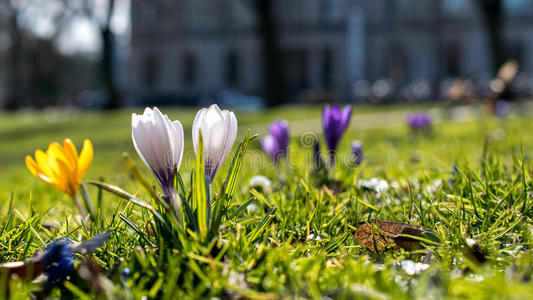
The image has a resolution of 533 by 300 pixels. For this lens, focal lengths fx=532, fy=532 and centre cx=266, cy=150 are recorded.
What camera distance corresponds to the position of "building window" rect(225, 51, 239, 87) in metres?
39.5

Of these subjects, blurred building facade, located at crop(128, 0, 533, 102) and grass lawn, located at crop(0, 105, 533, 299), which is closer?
grass lawn, located at crop(0, 105, 533, 299)

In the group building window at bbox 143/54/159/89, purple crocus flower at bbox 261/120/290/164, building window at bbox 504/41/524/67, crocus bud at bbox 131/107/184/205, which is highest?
crocus bud at bbox 131/107/184/205

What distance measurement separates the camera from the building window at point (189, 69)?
40.6 m

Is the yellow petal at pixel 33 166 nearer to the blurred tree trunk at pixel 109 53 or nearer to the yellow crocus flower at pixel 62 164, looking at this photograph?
the yellow crocus flower at pixel 62 164

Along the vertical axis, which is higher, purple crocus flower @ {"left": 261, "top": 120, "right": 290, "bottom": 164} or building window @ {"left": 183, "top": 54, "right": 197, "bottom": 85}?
purple crocus flower @ {"left": 261, "top": 120, "right": 290, "bottom": 164}

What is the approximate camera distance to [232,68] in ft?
131

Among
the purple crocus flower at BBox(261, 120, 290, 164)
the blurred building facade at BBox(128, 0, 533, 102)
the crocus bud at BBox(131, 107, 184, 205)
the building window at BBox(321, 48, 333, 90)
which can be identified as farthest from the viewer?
the building window at BBox(321, 48, 333, 90)

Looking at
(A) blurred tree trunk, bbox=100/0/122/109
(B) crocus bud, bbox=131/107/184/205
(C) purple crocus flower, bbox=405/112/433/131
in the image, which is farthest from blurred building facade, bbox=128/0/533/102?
(B) crocus bud, bbox=131/107/184/205

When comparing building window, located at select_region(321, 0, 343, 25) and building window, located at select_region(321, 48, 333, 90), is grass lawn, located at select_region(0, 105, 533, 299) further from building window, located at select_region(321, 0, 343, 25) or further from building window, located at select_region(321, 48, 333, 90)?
building window, located at select_region(321, 0, 343, 25)

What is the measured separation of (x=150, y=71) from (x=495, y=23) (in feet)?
93.7

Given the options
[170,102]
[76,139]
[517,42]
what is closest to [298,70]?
[170,102]

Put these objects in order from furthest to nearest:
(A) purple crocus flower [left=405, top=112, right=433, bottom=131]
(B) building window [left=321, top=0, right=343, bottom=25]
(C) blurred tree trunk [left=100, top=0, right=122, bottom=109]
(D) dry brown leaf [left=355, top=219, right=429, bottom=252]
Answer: (B) building window [left=321, top=0, right=343, bottom=25], (C) blurred tree trunk [left=100, top=0, right=122, bottom=109], (A) purple crocus flower [left=405, top=112, right=433, bottom=131], (D) dry brown leaf [left=355, top=219, right=429, bottom=252]

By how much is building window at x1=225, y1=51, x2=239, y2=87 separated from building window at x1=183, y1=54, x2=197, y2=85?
266 centimetres

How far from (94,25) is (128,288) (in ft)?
82.5
